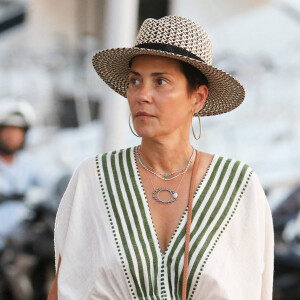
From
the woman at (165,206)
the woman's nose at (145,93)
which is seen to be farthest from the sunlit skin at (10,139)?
the woman's nose at (145,93)

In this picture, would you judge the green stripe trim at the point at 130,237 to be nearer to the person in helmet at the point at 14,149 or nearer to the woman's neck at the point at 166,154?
the woman's neck at the point at 166,154

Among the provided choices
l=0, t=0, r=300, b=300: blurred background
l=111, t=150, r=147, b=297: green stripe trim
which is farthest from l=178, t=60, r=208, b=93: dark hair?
l=0, t=0, r=300, b=300: blurred background

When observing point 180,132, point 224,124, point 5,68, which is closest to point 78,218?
point 180,132

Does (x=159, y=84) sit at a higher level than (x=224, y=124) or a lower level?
higher

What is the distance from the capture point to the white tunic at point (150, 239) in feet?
8.66

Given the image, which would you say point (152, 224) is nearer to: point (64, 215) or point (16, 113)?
point (64, 215)

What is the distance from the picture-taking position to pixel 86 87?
6.66 meters

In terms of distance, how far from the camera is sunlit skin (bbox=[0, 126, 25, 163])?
20.7 ft

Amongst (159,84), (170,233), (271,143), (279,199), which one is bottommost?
(279,199)

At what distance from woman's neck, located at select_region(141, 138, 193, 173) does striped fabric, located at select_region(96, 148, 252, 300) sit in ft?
0.23

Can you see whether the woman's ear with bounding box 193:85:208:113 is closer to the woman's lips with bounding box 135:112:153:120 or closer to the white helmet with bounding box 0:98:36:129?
the woman's lips with bounding box 135:112:153:120

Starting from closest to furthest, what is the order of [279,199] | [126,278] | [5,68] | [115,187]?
[126,278] → [115,187] → [5,68] → [279,199]

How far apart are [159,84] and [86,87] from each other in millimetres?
4046

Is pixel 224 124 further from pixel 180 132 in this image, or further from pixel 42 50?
pixel 180 132
